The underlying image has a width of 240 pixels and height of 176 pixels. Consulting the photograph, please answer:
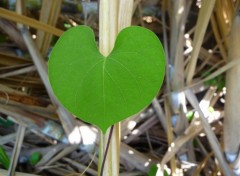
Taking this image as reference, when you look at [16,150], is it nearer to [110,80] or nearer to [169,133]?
[169,133]

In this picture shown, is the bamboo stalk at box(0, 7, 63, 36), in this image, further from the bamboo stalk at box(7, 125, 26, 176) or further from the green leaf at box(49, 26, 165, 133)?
the green leaf at box(49, 26, 165, 133)

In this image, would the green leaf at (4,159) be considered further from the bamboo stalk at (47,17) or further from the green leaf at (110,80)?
the green leaf at (110,80)

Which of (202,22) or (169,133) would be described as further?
(169,133)

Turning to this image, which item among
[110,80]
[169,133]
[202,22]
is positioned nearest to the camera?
[110,80]

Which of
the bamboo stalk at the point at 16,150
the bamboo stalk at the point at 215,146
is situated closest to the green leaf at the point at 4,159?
the bamboo stalk at the point at 16,150

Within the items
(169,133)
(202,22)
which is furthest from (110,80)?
(169,133)

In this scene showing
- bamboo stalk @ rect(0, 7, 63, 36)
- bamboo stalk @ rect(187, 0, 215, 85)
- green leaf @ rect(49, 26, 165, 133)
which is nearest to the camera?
green leaf @ rect(49, 26, 165, 133)

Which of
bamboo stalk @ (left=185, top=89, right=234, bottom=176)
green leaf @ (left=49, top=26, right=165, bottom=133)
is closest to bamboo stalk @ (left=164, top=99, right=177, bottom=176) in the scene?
bamboo stalk @ (left=185, top=89, right=234, bottom=176)

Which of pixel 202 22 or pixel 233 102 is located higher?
pixel 202 22
